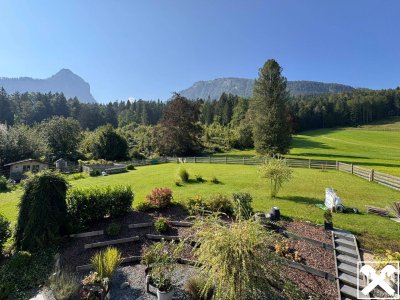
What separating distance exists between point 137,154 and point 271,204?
1566 inches

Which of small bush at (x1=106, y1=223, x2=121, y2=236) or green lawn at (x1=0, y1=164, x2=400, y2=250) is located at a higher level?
small bush at (x1=106, y1=223, x2=121, y2=236)

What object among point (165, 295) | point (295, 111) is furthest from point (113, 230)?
point (295, 111)

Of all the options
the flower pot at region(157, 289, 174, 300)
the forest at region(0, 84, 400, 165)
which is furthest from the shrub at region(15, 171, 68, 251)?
the forest at region(0, 84, 400, 165)

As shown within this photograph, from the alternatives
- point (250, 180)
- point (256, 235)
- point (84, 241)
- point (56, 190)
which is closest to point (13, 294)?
point (84, 241)

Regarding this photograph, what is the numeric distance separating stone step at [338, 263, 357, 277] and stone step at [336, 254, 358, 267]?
0.14 metres

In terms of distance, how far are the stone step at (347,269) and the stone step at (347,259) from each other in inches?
5.6

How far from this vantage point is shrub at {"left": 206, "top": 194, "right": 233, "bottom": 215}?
39.8 ft

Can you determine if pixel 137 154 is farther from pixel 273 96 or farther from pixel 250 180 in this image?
pixel 250 180

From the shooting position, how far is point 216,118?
8794 centimetres

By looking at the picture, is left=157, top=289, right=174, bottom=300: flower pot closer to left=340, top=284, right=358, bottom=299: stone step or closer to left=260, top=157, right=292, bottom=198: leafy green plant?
left=340, top=284, right=358, bottom=299: stone step

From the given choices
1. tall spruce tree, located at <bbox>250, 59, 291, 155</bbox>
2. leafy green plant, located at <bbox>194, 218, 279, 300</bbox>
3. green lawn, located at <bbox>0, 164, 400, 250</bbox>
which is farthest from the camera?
tall spruce tree, located at <bbox>250, 59, 291, 155</bbox>

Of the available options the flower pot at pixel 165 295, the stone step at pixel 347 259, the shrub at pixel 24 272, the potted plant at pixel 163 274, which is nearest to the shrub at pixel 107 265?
the potted plant at pixel 163 274

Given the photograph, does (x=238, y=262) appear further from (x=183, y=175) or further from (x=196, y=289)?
(x=183, y=175)

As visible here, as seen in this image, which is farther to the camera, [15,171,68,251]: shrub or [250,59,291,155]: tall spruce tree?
[250,59,291,155]: tall spruce tree
